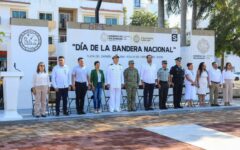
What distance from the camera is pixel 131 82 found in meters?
15.7

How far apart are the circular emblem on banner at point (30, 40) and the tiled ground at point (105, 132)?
3770 millimetres

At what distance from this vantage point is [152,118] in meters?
14.6

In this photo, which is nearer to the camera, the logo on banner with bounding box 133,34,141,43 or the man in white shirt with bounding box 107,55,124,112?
the man in white shirt with bounding box 107,55,124,112

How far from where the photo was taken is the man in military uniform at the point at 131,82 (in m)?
15.7

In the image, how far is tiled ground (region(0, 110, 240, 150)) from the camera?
→ 32.8ft

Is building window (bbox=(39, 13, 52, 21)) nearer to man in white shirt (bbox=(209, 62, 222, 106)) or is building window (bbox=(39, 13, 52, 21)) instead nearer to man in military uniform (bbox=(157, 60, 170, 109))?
man in white shirt (bbox=(209, 62, 222, 106))

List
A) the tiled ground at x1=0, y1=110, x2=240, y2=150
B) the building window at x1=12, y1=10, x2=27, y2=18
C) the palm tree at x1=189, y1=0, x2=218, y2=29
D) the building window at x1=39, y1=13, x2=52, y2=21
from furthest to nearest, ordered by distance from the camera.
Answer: the building window at x1=39, y1=13, x2=52, y2=21 < the building window at x1=12, y1=10, x2=27, y2=18 < the palm tree at x1=189, y1=0, x2=218, y2=29 < the tiled ground at x1=0, y1=110, x2=240, y2=150

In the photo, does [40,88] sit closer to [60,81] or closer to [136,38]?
[60,81]

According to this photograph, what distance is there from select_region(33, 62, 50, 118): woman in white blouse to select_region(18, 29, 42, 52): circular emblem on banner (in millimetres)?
2469

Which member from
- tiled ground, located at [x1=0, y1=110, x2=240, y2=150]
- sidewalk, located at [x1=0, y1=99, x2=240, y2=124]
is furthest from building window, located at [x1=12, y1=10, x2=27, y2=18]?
tiled ground, located at [x1=0, y1=110, x2=240, y2=150]

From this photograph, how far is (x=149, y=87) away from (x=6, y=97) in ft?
16.8

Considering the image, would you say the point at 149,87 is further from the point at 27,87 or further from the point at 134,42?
the point at 27,87

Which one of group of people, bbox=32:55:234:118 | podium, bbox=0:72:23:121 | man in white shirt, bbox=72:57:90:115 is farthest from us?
man in white shirt, bbox=72:57:90:115

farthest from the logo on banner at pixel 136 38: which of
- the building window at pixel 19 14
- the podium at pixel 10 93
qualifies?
the building window at pixel 19 14
